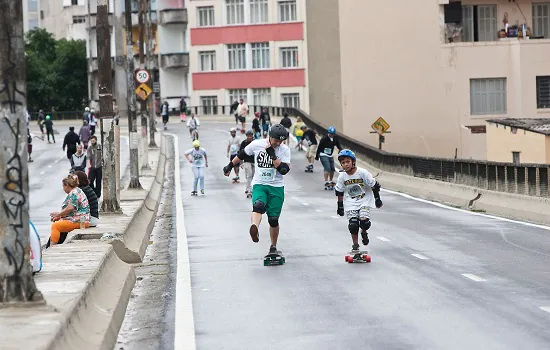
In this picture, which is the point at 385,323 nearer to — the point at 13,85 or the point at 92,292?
the point at 92,292

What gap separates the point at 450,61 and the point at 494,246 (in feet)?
149

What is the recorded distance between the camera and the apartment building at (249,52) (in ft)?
327

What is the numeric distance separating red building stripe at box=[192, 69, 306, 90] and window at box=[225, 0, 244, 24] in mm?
4359

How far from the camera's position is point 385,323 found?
37.0 ft

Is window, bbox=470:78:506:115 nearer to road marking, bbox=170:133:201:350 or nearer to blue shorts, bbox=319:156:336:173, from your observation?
blue shorts, bbox=319:156:336:173

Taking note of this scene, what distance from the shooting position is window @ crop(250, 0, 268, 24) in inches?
3954

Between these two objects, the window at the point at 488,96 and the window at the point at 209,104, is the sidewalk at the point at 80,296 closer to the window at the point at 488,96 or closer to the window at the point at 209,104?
the window at the point at 488,96

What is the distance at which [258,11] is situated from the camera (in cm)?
10062

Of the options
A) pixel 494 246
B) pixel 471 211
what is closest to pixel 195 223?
pixel 471 211

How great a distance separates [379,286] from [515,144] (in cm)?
3584

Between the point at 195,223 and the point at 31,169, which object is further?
the point at 31,169

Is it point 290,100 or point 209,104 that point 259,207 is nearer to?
point 290,100

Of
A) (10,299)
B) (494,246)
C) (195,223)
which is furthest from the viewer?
(195,223)

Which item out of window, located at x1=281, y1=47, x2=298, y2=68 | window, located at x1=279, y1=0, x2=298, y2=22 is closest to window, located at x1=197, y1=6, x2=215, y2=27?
window, located at x1=279, y1=0, x2=298, y2=22
